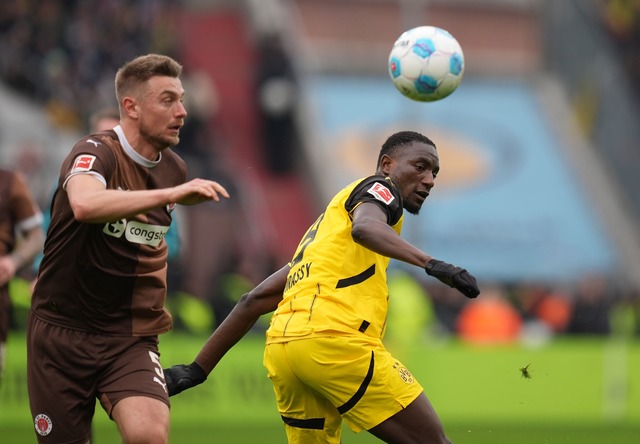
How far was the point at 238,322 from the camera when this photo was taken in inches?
274

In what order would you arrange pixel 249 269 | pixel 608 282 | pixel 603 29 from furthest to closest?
pixel 603 29 < pixel 608 282 < pixel 249 269

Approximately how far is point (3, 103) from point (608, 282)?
41.6ft

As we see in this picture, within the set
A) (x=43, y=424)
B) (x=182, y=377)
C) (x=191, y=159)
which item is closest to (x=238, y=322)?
(x=182, y=377)

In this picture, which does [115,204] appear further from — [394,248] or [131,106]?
[394,248]

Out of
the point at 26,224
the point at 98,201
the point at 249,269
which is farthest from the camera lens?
the point at 249,269

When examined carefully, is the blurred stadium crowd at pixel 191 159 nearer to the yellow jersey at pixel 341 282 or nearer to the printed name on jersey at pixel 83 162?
the yellow jersey at pixel 341 282

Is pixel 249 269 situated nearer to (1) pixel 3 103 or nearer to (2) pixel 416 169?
(1) pixel 3 103

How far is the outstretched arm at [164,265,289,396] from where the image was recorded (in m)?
6.87

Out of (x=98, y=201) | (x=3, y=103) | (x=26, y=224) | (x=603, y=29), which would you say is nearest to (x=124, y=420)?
(x=98, y=201)

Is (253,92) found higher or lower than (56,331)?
higher

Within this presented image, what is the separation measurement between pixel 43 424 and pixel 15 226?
2479mm

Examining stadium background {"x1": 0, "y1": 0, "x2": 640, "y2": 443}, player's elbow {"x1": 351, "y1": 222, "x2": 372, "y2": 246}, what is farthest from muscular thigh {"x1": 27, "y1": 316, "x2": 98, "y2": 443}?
stadium background {"x1": 0, "y1": 0, "x2": 640, "y2": 443}

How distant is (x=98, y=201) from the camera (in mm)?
5590

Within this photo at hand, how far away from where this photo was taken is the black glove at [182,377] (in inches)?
265
